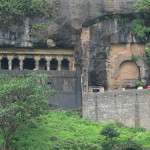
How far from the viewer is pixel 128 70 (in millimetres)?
43375

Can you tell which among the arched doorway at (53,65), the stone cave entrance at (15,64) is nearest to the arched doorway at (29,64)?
the stone cave entrance at (15,64)

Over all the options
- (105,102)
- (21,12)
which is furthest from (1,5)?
(105,102)

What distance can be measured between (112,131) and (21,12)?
485 inches

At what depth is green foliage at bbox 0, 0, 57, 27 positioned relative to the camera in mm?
42312

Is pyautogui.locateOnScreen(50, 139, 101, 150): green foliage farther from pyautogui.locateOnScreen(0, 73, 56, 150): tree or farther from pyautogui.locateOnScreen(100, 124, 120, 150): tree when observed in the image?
pyautogui.locateOnScreen(0, 73, 56, 150): tree

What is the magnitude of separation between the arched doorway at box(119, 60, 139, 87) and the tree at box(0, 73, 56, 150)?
10369mm

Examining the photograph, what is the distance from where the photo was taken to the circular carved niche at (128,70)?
43.3 m

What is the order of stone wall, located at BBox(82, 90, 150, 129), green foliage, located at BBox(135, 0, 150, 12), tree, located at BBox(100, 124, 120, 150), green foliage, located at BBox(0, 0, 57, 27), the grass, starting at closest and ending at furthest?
the grass, tree, located at BBox(100, 124, 120, 150), stone wall, located at BBox(82, 90, 150, 129), green foliage, located at BBox(0, 0, 57, 27), green foliage, located at BBox(135, 0, 150, 12)

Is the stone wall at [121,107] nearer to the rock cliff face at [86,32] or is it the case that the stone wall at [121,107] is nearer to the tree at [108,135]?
the tree at [108,135]

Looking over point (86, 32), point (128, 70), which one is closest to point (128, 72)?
point (128, 70)

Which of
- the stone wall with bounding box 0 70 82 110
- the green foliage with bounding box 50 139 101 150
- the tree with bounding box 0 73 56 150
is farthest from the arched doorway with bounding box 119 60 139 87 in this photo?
the green foliage with bounding box 50 139 101 150

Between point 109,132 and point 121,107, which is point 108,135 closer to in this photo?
point 109,132

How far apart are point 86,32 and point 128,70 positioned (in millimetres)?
3733

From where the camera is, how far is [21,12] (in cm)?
4262
